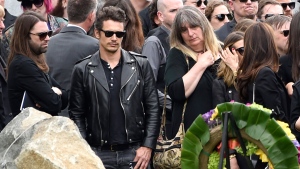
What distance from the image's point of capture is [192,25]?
8.89 metres

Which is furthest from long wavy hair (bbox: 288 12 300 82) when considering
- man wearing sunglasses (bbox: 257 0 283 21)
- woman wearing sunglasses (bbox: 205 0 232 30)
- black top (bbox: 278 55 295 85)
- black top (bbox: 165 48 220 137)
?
woman wearing sunglasses (bbox: 205 0 232 30)

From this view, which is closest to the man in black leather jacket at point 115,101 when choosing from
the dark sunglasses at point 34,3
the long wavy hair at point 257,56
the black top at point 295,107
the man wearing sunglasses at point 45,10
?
the long wavy hair at point 257,56

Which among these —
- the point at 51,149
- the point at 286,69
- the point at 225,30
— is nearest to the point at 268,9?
the point at 225,30

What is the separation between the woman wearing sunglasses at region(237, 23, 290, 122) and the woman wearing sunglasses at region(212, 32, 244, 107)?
13 centimetres

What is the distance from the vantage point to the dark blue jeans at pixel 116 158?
845 cm

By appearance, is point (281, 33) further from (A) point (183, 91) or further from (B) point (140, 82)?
(B) point (140, 82)

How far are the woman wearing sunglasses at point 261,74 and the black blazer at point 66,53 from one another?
1780 millimetres

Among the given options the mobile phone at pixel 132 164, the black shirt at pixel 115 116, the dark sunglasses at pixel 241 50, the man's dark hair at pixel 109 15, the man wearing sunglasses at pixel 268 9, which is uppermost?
the man's dark hair at pixel 109 15

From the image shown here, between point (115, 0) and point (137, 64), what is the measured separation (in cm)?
173

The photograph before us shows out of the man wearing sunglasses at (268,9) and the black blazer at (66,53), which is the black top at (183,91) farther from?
the man wearing sunglasses at (268,9)

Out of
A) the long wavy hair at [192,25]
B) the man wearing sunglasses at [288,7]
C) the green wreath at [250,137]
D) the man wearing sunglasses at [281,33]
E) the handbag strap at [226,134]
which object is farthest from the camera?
the man wearing sunglasses at [288,7]

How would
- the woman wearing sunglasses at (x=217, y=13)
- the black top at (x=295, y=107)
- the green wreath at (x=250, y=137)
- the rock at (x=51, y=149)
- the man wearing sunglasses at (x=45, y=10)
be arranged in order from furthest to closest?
the woman wearing sunglasses at (x=217, y=13) < the man wearing sunglasses at (x=45, y=10) < the black top at (x=295, y=107) < the green wreath at (x=250, y=137) < the rock at (x=51, y=149)

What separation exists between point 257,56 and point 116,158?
5.37 feet

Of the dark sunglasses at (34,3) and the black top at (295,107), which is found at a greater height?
the dark sunglasses at (34,3)
